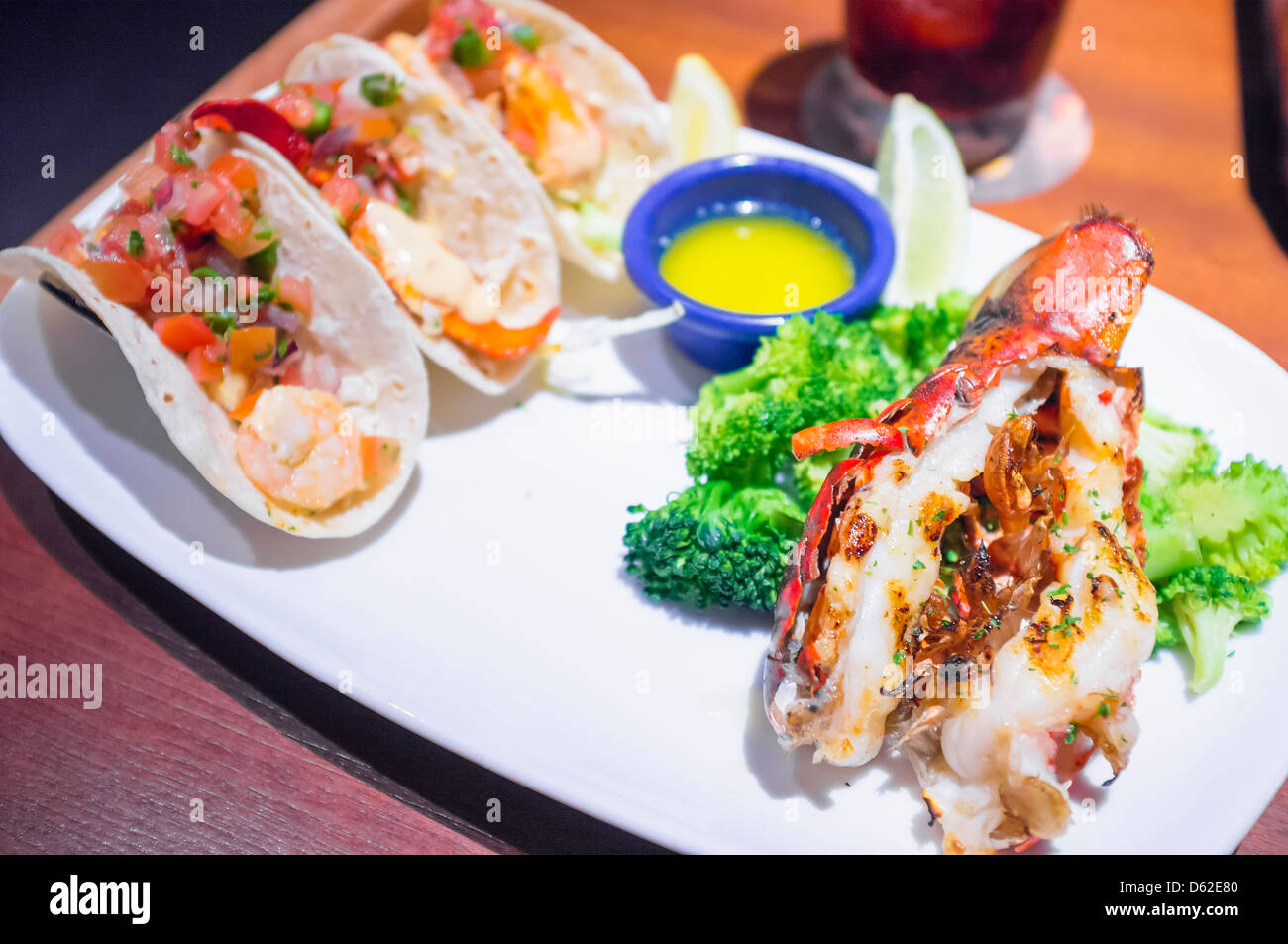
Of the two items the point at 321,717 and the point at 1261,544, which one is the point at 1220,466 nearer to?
the point at 1261,544

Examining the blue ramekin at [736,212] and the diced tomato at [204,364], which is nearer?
the diced tomato at [204,364]

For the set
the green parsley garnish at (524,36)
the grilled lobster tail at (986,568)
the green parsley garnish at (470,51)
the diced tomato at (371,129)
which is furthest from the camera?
the green parsley garnish at (524,36)

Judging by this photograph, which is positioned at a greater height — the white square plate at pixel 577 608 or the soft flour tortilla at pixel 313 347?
the soft flour tortilla at pixel 313 347

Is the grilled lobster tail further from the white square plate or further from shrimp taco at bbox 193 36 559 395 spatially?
shrimp taco at bbox 193 36 559 395

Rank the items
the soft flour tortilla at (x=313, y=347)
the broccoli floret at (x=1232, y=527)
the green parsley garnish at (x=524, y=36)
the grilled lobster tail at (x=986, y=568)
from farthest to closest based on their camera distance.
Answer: the green parsley garnish at (x=524, y=36), the soft flour tortilla at (x=313, y=347), the broccoli floret at (x=1232, y=527), the grilled lobster tail at (x=986, y=568)

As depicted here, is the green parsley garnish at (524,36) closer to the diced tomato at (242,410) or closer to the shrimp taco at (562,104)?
the shrimp taco at (562,104)

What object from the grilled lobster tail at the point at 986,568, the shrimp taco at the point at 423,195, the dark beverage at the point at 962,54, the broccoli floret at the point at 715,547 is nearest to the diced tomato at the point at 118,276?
the shrimp taco at the point at 423,195

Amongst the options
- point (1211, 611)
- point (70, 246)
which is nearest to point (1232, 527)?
point (1211, 611)

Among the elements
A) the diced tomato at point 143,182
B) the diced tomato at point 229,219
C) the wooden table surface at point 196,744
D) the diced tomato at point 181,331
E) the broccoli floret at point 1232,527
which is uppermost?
the diced tomato at point 143,182
